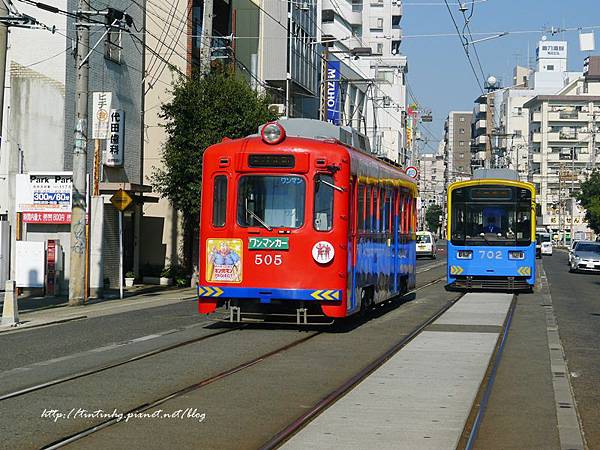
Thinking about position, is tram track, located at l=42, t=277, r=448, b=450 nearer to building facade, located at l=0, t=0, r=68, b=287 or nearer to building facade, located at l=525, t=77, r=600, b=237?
building facade, located at l=0, t=0, r=68, b=287

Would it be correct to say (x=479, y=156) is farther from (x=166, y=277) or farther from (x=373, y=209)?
(x=373, y=209)

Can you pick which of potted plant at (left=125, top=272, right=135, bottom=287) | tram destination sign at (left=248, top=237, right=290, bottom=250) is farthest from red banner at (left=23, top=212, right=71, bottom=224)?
tram destination sign at (left=248, top=237, right=290, bottom=250)

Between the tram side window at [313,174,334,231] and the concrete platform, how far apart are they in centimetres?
237

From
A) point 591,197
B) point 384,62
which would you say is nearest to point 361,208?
point 591,197

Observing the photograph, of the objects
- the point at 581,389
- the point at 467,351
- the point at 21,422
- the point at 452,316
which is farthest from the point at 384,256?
the point at 21,422

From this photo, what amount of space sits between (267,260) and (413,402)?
23.1 ft

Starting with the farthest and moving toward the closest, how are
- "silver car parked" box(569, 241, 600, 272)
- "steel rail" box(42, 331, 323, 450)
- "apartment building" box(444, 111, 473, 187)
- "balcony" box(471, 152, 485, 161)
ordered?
"apartment building" box(444, 111, 473, 187) < "balcony" box(471, 152, 485, 161) < "silver car parked" box(569, 241, 600, 272) < "steel rail" box(42, 331, 323, 450)

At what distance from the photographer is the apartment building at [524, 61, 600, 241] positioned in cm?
13188

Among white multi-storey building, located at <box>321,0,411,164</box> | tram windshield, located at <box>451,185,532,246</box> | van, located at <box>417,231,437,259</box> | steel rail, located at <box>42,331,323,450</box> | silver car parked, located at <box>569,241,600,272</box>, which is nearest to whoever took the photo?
steel rail, located at <box>42,331,323,450</box>

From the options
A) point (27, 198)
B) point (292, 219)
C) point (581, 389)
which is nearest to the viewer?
point (581, 389)

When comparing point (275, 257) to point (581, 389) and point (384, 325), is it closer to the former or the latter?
point (384, 325)

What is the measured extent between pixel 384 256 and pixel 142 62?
1901 cm

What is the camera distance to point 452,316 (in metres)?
22.3

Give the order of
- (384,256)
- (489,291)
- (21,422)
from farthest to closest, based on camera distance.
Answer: (489,291)
(384,256)
(21,422)
